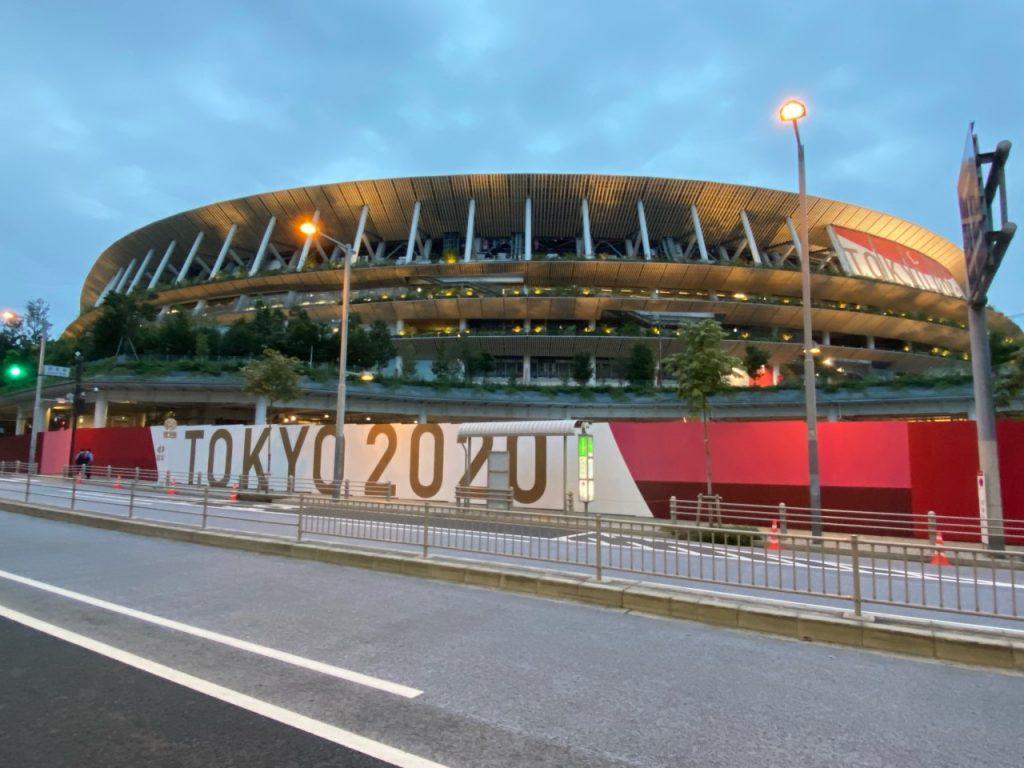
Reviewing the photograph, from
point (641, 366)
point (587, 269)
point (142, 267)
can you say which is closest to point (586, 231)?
point (587, 269)

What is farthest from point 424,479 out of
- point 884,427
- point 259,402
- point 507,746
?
point 259,402

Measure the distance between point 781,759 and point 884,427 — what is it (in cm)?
1533

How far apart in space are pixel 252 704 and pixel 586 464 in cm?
1473

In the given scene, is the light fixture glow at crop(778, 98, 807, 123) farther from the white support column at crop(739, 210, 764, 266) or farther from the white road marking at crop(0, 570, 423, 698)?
the white support column at crop(739, 210, 764, 266)

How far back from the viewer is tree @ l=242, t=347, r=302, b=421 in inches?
1248

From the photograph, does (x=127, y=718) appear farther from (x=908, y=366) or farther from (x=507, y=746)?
(x=908, y=366)

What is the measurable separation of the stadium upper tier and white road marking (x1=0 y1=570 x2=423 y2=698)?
46.0 metres

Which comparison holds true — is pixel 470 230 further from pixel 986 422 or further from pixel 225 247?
pixel 986 422

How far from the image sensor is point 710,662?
5.38 metres

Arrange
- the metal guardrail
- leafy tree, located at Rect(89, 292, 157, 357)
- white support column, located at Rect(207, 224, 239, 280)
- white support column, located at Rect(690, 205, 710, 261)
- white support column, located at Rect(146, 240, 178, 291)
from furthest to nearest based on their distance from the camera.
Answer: white support column, located at Rect(146, 240, 178, 291)
white support column, located at Rect(207, 224, 239, 280)
white support column, located at Rect(690, 205, 710, 261)
leafy tree, located at Rect(89, 292, 157, 357)
the metal guardrail

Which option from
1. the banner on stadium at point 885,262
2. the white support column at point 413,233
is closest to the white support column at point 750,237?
the banner on stadium at point 885,262

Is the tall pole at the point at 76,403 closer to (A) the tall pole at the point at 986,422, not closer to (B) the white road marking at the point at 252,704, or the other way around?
(B) the white road marking at the point at 252,704

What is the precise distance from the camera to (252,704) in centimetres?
418

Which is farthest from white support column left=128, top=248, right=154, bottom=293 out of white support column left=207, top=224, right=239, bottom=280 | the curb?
the curb
